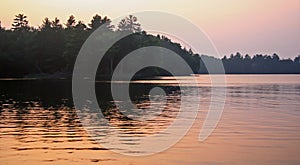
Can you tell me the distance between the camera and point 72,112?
38.5 meters

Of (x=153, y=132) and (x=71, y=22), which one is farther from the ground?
(x=71, y=22)

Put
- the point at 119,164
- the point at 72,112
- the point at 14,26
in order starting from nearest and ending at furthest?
the point at 119,164, the point at 72,112, the point at 14,26

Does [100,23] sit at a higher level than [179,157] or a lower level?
higher

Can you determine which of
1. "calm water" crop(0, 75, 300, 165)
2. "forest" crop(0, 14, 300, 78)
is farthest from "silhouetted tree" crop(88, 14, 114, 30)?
"calm water" crop(0, 75, 300, 165)

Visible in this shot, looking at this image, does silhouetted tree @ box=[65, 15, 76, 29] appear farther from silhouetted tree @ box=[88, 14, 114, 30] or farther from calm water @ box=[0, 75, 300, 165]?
calm water @ box=[0, 75, 300, 165]

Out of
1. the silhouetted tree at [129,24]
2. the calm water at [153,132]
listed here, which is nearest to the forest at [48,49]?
the silhouetted tree at [129,24]

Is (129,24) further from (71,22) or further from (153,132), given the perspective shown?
(153,132)

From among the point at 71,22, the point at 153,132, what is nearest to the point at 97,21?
the point at 71,22

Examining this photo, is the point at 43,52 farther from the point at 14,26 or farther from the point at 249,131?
the point at 249,131

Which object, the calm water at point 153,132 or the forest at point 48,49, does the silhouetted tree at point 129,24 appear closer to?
the forest at point 48,49

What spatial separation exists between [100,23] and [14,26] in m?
28.7

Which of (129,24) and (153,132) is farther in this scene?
(129,24)

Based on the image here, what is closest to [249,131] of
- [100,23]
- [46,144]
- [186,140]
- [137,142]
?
[186,140]

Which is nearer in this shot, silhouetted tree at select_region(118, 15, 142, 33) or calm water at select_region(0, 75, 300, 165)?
calm water at select_region(0, 75, 300, 165)
